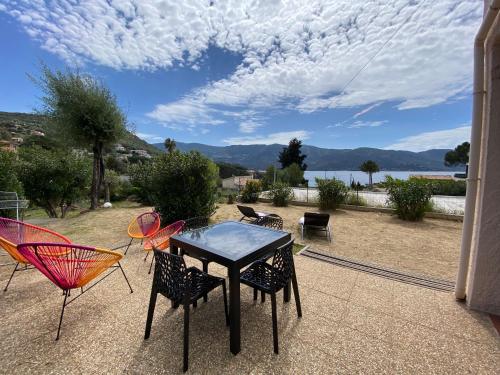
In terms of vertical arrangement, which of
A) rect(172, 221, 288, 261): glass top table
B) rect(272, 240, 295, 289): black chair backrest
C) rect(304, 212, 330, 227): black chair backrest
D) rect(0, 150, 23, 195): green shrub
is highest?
rect(0, 150, 23, 195): green shrub

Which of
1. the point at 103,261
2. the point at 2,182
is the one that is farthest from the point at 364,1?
the point at 2,182

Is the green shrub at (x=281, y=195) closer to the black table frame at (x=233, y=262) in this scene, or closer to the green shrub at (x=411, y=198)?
the green shrub at (x=411, y=198)

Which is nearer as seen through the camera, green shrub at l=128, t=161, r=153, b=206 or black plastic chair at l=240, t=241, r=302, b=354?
black plastic chair at l=240, t=241, r=302, b=354

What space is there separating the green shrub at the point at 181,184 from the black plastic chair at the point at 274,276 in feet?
13.2

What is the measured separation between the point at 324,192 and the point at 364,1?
20.5ft

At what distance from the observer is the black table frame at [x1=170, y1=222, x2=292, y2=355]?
1.73 meters

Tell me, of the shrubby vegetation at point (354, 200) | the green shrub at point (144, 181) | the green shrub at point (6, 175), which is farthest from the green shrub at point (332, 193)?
the green shrub at point (6, 175)

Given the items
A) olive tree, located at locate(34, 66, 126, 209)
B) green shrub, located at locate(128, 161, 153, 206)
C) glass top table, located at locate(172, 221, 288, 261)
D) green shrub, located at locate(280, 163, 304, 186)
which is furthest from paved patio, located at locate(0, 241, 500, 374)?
green shrub, located at locate(280, 163, 304, 186)

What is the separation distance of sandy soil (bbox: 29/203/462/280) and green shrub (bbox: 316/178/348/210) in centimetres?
152

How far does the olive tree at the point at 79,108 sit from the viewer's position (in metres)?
7.66

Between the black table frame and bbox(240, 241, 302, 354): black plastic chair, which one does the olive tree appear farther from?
bbox(240, 241, 302, 354): black plastic chair

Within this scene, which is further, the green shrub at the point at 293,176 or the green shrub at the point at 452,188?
the green shrub at the point at 293,176

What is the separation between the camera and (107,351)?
1765 millimetres

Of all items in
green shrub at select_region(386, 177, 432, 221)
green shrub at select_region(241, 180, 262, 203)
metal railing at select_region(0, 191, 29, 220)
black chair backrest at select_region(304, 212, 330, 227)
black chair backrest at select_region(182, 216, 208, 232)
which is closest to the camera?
black chair backrest at select_region(182, 216, 208, 232)
